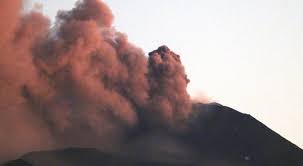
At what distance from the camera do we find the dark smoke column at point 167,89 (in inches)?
5305

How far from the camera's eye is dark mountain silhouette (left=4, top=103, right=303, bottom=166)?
118750mm

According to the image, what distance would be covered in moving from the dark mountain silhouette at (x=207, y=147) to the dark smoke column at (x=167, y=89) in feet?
13.7

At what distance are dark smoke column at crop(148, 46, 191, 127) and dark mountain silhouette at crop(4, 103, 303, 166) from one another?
416cm

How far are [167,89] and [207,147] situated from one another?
18.9 meters

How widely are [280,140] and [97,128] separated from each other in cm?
4858

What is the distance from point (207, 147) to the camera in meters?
138

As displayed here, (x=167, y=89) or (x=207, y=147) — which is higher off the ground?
(x=167, y=89)

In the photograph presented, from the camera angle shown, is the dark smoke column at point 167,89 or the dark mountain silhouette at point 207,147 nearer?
the dark mountain silhouette at point 207,147

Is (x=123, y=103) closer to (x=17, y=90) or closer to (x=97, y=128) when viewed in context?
(x=97, y=128)

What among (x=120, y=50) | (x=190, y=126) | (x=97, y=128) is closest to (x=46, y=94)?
(x=97, y=128)

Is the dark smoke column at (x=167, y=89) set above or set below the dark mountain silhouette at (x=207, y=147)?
above

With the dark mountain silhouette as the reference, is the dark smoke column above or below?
above

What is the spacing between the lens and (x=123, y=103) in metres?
132

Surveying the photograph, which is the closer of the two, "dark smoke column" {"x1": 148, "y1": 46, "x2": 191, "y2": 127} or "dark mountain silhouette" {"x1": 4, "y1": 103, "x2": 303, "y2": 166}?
"dark mountain silhouette" {"x1": 4, "y1": 103, "x2": 303, "y2": 166}
